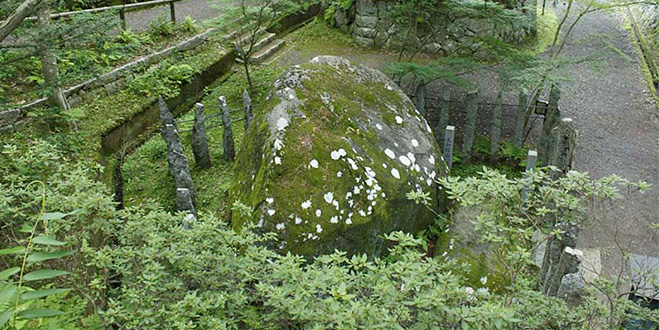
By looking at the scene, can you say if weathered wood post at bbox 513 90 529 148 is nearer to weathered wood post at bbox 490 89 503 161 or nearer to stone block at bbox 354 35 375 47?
weathered wood post at bbox 490 89 503 161

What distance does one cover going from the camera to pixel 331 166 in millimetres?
4336

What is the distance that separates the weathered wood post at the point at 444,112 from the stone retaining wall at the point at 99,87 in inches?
198

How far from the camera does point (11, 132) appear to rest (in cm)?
579

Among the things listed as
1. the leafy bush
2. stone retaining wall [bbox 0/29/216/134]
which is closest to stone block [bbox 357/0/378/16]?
stone retaining wall [bbox 0/29/216/134]

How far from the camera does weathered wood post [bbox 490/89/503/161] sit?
6.38m

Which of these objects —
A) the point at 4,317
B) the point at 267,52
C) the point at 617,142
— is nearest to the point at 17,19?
the point at 4,317

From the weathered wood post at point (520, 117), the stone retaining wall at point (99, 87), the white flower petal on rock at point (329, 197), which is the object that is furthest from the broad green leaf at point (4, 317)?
A: the weathered wood post at point (520, 117)

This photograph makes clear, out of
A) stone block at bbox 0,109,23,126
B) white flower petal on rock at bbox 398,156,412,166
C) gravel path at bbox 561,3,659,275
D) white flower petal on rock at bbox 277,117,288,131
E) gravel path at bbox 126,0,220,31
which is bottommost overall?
gravel path at bbox 561,3,659,275

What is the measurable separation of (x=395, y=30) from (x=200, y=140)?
660cm

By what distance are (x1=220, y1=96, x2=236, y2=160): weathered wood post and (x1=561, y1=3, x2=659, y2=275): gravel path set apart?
423 cm

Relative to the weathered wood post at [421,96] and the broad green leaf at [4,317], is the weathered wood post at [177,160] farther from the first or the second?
the broad green leaf at [4,317]

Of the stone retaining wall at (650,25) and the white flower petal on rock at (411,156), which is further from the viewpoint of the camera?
the stone retaining wall at (650,25)

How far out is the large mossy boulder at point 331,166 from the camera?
411 cm

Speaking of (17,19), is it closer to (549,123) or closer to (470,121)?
(470,121)
